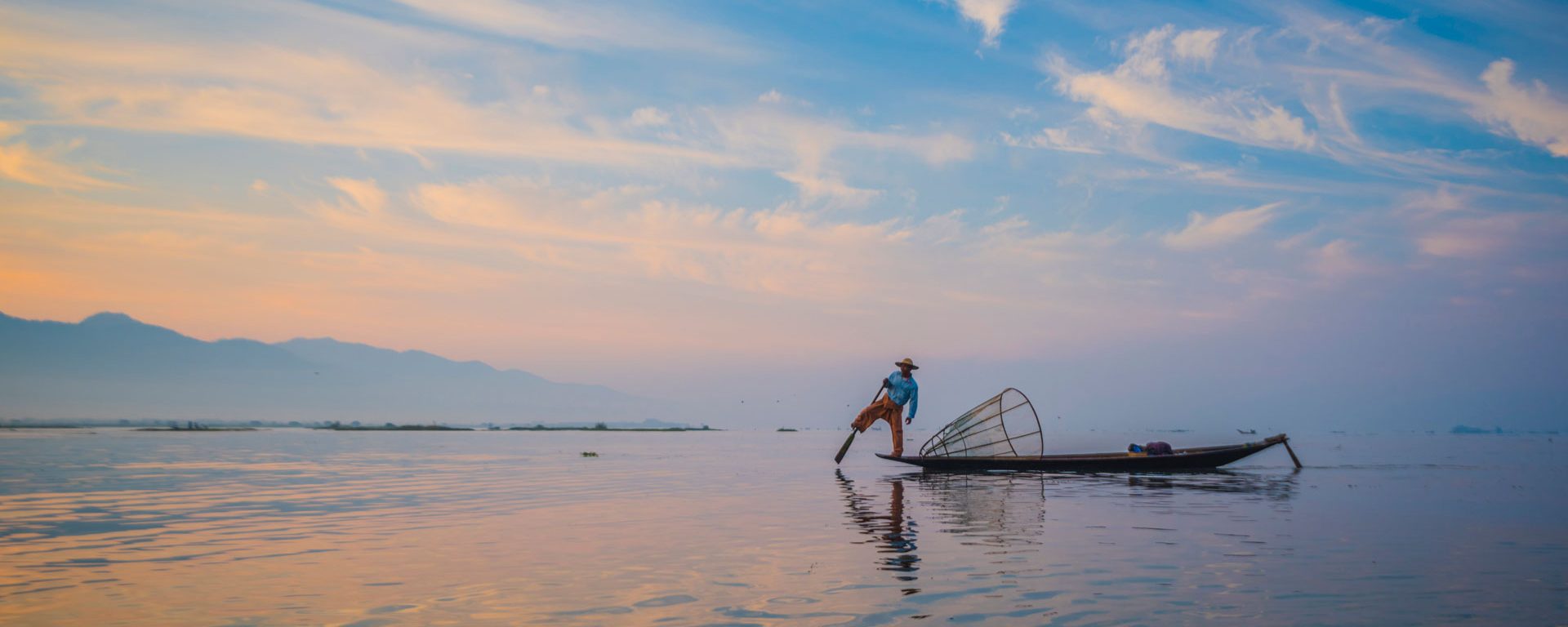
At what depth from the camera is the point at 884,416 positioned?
4138 centimetres

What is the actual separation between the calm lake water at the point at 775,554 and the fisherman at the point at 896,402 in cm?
636

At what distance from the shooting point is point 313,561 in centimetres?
1585

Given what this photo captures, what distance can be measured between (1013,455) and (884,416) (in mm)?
5584

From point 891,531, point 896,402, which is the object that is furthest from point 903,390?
point 891,531

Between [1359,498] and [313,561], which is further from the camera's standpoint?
[1359,498]

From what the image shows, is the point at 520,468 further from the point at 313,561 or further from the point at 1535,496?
the point at 1535,496

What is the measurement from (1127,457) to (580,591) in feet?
100

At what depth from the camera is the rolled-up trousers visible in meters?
40.8

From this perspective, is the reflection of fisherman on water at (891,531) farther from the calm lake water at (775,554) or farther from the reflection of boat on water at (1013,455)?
the reflection of boat on water at (1013,455)

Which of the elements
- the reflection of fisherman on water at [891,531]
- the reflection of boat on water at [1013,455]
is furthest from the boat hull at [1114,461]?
the reflection of fisherman on water at [891,531]

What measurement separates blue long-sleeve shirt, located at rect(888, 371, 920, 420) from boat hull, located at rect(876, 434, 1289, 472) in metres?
2.84

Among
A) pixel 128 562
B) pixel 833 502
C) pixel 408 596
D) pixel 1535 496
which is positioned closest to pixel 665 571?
pixel 408 596

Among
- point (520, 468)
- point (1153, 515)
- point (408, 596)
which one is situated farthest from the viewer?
point (520, 468)

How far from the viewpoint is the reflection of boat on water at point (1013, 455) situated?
1515 inches
